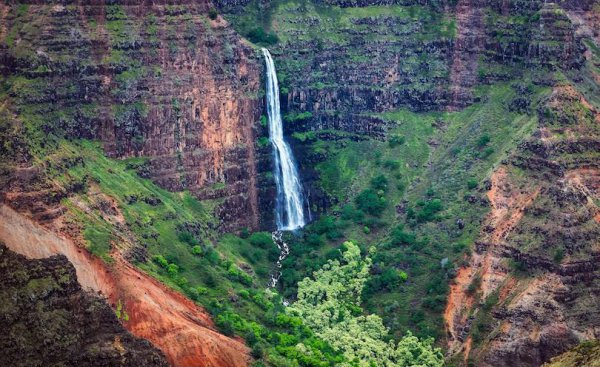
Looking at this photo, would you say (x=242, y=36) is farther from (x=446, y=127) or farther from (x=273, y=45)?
(x=446, y=127)

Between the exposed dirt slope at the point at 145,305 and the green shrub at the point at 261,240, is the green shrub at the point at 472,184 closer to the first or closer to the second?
the green shrub at the point at 261,240

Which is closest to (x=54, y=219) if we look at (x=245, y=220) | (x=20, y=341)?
(x=20, y=341)

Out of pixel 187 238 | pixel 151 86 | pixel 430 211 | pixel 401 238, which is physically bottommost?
pixel 401 238

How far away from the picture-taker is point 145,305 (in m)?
113

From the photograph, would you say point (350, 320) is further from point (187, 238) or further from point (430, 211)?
point (187, 238)

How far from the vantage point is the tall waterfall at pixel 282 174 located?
139 m

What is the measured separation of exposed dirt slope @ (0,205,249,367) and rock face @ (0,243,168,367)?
2985 mm

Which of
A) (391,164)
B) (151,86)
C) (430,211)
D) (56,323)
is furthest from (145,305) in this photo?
(391,164)

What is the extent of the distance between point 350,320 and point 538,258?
45.7 feet

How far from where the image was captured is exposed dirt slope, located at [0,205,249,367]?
111 m

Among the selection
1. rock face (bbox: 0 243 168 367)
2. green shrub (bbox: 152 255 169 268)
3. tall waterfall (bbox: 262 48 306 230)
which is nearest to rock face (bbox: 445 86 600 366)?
tall waterfall (bbox: 262 48 306 230)

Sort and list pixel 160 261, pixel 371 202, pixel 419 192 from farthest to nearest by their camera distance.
→ 1. pixel 371 202
2. pixel 419 192
3. pixel 160 261

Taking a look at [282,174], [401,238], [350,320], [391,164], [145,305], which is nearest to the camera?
[145,305]

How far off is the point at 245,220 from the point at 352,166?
10.6 meters
